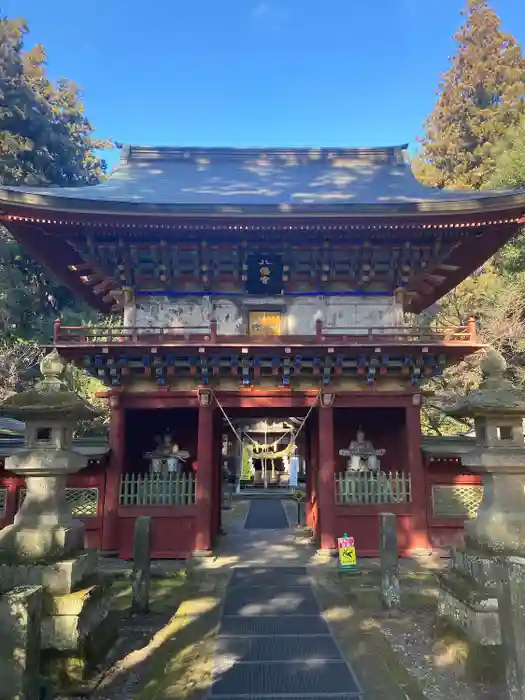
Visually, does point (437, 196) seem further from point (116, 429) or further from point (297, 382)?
point (116, 429)

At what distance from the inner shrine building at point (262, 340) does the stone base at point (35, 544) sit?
592 centimetres

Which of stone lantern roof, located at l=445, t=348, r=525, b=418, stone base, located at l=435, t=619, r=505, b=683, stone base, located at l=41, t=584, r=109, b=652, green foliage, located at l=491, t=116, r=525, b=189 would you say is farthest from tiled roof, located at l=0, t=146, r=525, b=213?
green foliage, located at l=491, t=116, r=525, b=189

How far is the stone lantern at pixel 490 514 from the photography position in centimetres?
593

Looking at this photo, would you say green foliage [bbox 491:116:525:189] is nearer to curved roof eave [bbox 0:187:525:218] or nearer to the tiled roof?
the tiled roof

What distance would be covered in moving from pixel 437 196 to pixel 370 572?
10863 millimetres

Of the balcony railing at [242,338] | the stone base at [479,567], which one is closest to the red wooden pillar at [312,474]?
the balcony railing at [242,338]

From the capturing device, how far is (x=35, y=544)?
6270 mm

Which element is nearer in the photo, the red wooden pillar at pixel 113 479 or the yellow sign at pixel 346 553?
the yellow sign at pixel 346 553

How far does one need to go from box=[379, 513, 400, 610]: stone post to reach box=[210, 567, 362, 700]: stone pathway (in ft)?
4.02

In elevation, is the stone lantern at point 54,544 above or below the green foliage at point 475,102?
below

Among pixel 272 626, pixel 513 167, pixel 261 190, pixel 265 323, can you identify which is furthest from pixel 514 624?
pixel 513 167

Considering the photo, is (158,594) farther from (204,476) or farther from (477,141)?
(477,141)

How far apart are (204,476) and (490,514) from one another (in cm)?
743

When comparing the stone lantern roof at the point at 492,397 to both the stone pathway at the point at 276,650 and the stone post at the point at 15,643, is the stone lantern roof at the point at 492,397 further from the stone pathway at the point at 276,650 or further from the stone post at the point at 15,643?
the stone post at the point at 15,643
